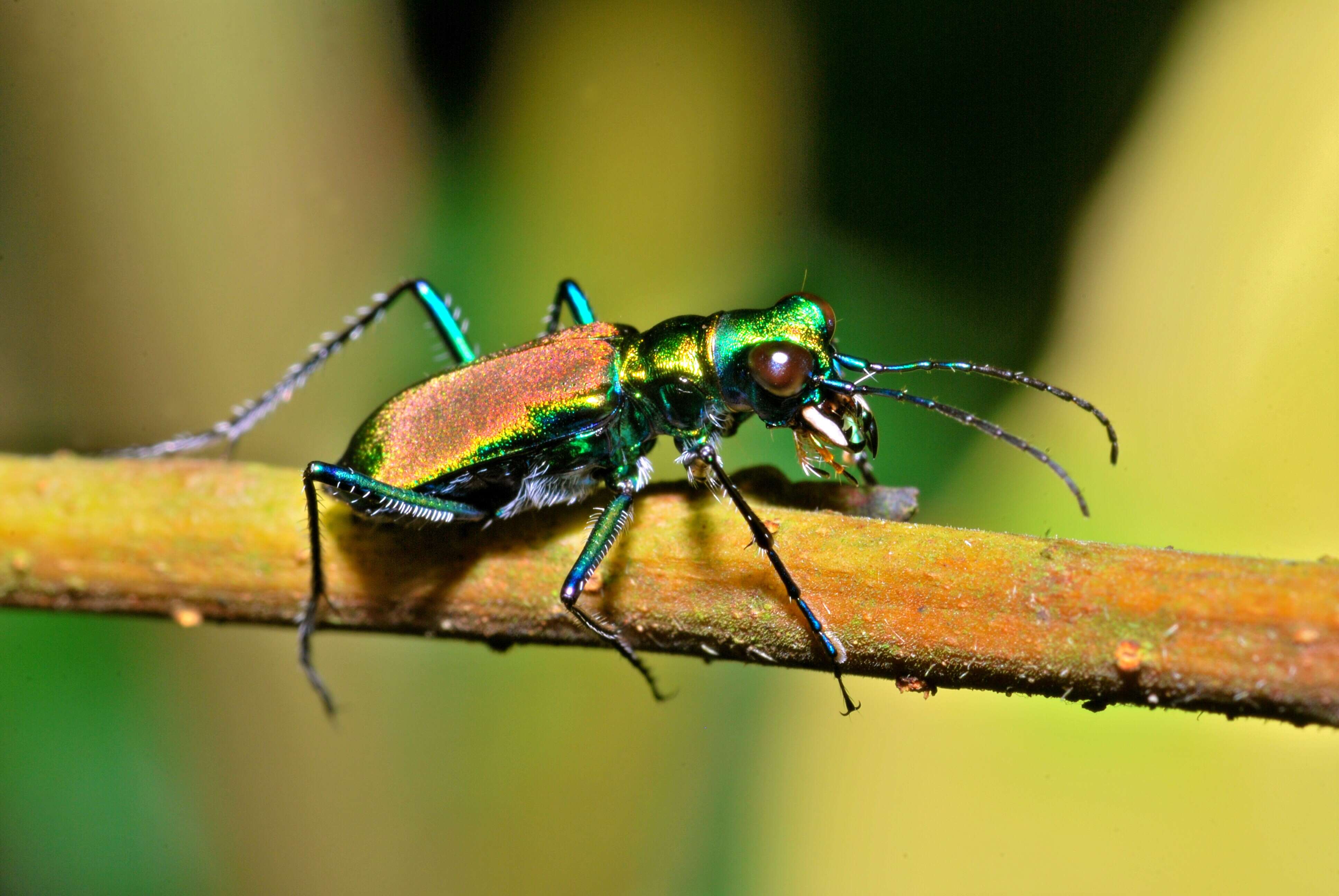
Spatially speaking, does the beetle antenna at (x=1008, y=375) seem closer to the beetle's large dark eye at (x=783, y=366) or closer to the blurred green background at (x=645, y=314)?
the blurred green background at (x=645, y=314)

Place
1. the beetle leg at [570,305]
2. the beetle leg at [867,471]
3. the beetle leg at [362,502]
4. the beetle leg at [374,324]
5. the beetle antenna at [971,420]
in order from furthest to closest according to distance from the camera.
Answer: the beetle leg at [570,305]
the beetle leg at [374,324]
the beetle leg at [867,471]
the beetle leg at [362,502]
the beetle antenna at [971,420]

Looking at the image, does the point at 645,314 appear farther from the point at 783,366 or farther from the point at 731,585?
the point at 731,585

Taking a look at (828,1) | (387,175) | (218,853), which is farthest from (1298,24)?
(218,853)

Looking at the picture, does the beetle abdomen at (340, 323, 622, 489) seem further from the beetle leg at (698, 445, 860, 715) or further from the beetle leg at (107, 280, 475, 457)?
the beetle leg at (698, 445, 860, 715)

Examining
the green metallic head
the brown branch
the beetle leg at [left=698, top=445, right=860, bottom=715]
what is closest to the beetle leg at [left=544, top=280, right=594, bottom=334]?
the green metallic head

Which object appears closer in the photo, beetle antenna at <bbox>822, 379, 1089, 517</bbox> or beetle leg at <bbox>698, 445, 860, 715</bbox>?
beetle leg at <bbox>698, 445, 860, 715</bbox>

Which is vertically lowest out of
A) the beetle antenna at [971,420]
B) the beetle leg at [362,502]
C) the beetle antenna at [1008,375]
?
the beetle leg at [362,502]

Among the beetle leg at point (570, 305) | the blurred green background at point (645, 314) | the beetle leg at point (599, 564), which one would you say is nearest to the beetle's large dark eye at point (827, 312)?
the blurred green background at point (645, 314)
